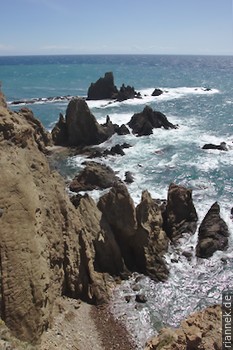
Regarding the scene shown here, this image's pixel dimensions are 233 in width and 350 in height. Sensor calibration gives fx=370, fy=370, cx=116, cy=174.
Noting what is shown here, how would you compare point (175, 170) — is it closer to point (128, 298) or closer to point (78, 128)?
point (78, 128)

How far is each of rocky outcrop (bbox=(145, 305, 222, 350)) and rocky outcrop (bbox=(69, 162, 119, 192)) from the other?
34786 millimetres

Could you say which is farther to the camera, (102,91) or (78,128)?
(102,91)

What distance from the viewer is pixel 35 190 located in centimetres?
2525

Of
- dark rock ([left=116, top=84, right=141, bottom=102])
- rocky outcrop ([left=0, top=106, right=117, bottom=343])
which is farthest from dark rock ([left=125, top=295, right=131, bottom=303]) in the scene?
dark rock ([left=116, top=84, right=141, bottom=102])

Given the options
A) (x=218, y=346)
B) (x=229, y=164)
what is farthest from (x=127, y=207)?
(x=229, y=164)

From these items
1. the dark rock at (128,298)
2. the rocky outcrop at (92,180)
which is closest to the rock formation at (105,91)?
the rocky outcrop at (92,180)

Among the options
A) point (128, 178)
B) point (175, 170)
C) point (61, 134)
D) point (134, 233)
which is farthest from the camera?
point (61, 134)

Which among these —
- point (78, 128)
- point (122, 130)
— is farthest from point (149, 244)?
point (122, 130)

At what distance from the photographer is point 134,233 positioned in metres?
32.8

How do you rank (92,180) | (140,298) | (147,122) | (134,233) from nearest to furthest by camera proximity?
(140,298), (134,233), (92,180), (147,122)

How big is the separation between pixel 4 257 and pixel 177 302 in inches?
589

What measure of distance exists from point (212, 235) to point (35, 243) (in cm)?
2078

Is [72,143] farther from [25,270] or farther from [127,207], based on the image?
[25,270]

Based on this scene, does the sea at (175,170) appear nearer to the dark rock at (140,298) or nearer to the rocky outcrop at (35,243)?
the dark rock at (140,298)
